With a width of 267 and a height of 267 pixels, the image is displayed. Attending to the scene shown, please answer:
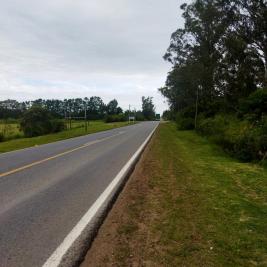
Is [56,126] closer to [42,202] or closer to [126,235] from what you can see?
[42,202]

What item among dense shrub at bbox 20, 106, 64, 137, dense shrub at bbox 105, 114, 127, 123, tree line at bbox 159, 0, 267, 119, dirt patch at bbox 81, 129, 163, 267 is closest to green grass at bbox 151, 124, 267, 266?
dirt patch at bbox 81, 129, 163, 267

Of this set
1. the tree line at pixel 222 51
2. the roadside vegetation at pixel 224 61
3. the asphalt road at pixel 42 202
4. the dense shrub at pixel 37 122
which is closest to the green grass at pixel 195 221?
the asphalt road at pixel 42 202

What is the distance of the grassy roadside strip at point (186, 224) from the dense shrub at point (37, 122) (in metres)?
54.2

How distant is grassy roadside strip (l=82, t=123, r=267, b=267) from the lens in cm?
534

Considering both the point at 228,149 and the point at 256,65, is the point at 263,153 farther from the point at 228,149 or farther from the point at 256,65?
the point at 256,65

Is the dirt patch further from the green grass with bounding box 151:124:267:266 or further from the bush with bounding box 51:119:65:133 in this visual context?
the bush with bounding box 51:119:65:133

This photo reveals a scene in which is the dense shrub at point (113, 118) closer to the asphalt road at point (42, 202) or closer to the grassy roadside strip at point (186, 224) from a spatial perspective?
the asphalt road at point (42, 202)

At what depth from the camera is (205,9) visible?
39.6 m

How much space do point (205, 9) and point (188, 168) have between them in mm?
28614

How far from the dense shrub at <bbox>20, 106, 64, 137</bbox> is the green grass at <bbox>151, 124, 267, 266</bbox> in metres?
53.3

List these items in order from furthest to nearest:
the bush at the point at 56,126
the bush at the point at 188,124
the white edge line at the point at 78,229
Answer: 1. the bush at the point at 56,126
2. the bush at the point at 188,124
3. the white edge line at the point at 78,229

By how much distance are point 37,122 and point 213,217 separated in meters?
62.1

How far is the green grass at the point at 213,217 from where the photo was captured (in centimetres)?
540

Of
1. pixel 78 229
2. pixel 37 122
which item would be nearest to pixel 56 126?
pixel 37 122
